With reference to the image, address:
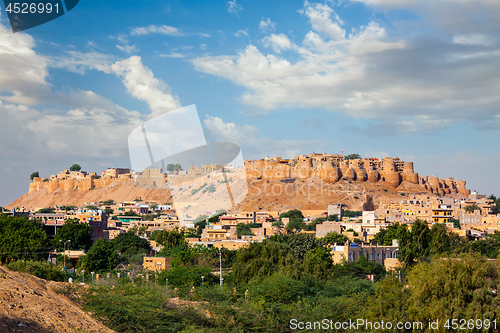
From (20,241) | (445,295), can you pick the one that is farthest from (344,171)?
(445,295)

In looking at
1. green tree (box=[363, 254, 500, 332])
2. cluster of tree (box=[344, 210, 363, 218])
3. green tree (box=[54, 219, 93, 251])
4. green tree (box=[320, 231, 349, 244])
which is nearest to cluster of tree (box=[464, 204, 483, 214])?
cluster of tree (box=[344, 210, 363, 218])

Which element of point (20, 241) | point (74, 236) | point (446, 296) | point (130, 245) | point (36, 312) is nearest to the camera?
point (36, 312)

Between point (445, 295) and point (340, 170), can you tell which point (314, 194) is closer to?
point (340, 170)

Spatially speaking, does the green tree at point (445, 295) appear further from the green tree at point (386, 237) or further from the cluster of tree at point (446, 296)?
the green tree at point (386, 237)

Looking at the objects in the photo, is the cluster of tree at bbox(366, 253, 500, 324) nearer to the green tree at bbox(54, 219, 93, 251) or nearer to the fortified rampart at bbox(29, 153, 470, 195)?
the green tree at bbox(54, 219, 93, 251)

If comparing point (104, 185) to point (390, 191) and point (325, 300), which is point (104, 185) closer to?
point (390, 191)

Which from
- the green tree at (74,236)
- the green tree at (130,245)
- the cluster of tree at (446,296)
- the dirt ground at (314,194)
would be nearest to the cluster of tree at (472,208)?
the dirt ground at (314,194)
